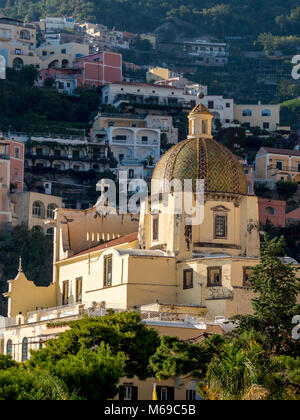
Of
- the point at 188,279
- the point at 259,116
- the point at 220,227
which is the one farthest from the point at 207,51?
the point at 188,279

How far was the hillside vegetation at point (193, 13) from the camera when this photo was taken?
162m

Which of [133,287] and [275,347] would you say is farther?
[133,287]

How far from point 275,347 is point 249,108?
77653mm

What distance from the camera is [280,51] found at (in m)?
154

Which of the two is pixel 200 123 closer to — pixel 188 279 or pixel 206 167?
pixel 206 167

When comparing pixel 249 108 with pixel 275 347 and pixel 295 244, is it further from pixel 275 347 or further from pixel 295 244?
pixel 275 347

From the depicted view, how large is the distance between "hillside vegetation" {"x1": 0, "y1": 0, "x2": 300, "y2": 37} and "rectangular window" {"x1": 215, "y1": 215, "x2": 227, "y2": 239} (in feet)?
358

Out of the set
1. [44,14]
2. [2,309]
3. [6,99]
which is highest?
[44,14]

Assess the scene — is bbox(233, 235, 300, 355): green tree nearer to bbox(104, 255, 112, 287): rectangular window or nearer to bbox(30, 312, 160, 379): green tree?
bbox(30, 312, 160, 379): green tree

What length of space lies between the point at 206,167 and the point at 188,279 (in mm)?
4822

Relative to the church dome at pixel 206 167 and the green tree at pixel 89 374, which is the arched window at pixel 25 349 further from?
the green tree at pixel 89 374

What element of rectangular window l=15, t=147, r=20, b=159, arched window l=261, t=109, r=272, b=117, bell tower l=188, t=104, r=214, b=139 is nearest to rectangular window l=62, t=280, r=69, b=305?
bell tower l=188, t=104, r=214, b=139

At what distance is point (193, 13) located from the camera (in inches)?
6452
